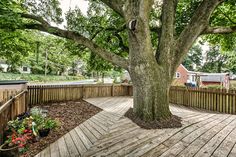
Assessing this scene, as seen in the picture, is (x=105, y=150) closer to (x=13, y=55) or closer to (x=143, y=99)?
(x=143, y=99)

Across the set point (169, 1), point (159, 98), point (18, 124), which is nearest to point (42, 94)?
point (18, 124)

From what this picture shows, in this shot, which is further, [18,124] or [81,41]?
[81,41]

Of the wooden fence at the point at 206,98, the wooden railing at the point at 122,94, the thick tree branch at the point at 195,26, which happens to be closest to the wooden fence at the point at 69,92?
the wooden railing at the point at 122,94

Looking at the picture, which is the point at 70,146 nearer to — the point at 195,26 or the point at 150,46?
the point at 150,46

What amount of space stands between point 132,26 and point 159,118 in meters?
2.68

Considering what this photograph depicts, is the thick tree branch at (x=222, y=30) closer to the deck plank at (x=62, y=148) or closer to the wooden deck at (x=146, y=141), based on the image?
the wooden deck at (x=146, y=141)

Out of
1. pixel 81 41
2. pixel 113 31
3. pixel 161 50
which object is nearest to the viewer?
pixel 161 50

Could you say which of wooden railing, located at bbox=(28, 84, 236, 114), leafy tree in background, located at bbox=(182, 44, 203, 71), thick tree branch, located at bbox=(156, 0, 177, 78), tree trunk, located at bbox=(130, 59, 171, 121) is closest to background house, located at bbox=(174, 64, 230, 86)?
wooden railing, located at bbox=(28, 84, 236, 114)

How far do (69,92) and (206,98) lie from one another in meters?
7.67

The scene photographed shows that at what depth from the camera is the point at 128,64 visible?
5129 mm

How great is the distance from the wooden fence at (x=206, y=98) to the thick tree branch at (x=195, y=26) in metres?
3.45

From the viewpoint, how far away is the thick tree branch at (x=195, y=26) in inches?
191

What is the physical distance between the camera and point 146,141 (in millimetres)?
3482

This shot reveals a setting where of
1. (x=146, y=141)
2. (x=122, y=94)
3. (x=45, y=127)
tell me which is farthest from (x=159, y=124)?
(x=122, y=94)
